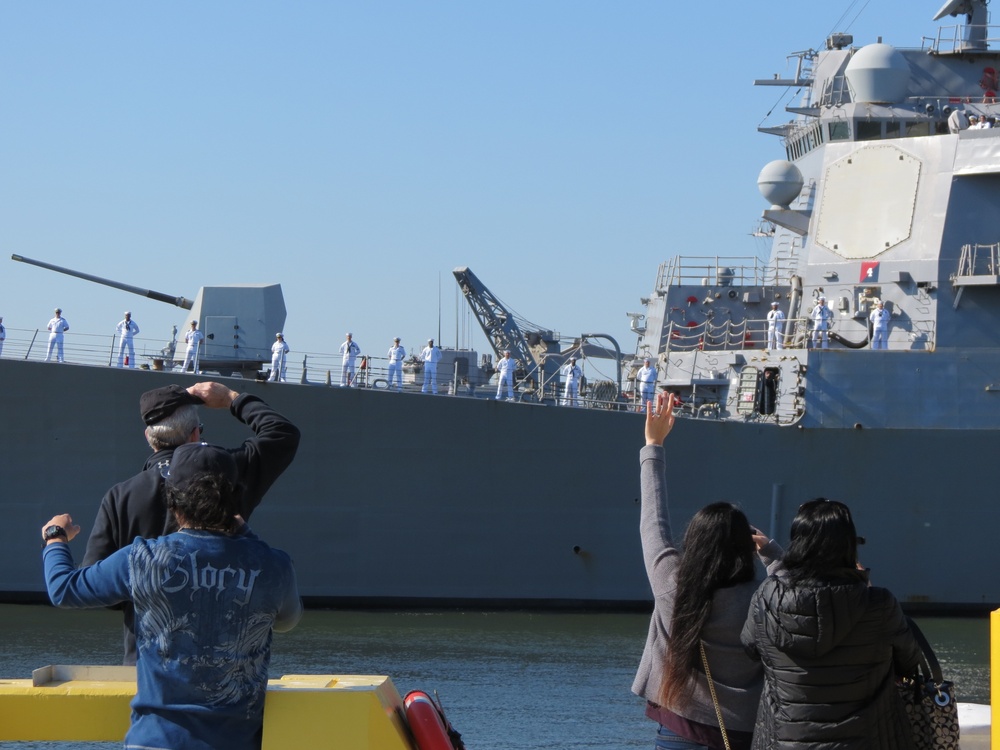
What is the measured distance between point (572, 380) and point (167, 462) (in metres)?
13.2

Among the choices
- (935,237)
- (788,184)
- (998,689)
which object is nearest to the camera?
(998,689)

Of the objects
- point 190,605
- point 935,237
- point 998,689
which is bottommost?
point 998,689

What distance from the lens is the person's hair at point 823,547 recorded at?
10.00 feet

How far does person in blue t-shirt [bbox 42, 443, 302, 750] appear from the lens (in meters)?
2.70

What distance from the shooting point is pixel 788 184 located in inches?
671

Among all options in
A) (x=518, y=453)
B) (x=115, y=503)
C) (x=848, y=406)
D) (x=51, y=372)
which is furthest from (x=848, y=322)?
(x=115, y=503)

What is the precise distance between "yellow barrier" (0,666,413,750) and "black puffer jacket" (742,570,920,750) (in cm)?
85

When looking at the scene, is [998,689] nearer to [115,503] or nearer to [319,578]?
[115,503]

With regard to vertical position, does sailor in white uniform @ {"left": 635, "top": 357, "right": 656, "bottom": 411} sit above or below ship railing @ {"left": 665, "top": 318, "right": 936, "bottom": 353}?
below

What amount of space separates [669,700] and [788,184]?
574 inches

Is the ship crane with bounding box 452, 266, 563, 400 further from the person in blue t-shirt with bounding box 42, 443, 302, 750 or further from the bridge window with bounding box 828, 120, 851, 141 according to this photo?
the person in blue t-shirt with bounding box 42, 443, 302, 750

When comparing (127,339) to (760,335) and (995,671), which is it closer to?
(760,335)

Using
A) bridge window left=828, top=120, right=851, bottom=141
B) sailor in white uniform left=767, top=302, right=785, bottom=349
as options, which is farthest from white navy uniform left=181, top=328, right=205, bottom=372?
bridge window left=828, top=120, right=851, bottom=141

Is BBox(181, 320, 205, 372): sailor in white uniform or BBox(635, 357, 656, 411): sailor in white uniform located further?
BBox(635, 357, 656, 411): sailor in white uniform
